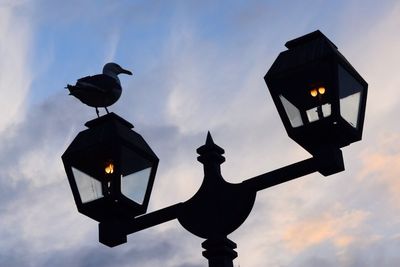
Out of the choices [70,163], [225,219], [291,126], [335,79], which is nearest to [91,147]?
[70,163]

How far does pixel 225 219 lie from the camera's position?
6027 millimetres

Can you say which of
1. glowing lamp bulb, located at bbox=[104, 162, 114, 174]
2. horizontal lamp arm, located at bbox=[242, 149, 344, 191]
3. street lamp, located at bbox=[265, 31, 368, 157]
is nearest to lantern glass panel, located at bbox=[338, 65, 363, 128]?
street lamp, located at bbox=[265, 31, 368, 157]

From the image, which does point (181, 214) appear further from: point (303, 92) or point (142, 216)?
point (303, 92)

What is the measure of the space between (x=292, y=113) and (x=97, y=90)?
6.70 ft

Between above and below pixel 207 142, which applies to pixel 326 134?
below

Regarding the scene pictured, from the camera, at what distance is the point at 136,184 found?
20.9 feet

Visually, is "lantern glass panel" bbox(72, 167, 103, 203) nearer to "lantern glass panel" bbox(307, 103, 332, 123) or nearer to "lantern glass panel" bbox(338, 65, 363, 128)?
"lantern glass panel" bbox(307, 103, 332, 123)

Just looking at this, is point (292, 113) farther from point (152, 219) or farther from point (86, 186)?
point (86, 186)

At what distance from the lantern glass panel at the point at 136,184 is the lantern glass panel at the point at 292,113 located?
1408 millimetres

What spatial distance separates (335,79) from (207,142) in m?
1.59

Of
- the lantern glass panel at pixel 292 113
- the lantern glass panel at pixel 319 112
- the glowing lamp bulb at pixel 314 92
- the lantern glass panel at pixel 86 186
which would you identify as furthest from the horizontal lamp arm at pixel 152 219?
the glowing lamp bulb at pixel 314 92

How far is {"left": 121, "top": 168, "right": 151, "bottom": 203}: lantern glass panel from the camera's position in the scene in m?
6.28

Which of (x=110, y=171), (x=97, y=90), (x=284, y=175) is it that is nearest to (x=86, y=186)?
(x=110, y=171)

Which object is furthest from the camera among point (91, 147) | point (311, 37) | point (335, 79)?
point (91, 147)
